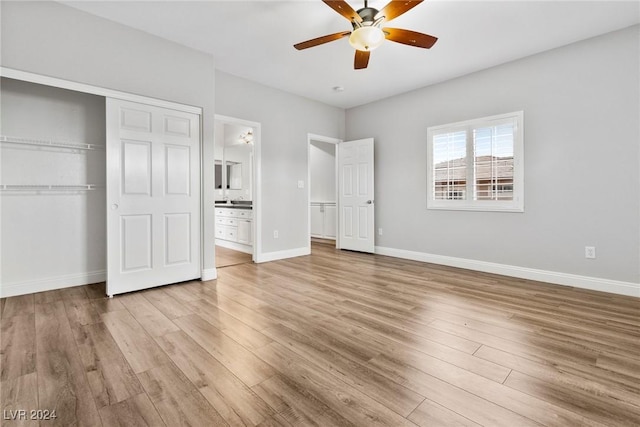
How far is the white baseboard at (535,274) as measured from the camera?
322 centimetres

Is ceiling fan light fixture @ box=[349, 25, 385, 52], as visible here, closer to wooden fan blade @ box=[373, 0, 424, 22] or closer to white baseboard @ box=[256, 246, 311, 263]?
wooden fan blade @ box=[373, 0, 424, 22]

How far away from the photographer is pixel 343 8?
2.44m

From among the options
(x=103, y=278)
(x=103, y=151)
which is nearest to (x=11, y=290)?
(x=103, y=278)

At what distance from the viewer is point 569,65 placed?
352 centimetres

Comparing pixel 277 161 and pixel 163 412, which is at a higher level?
pixel 277 161

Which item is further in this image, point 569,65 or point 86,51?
point 569,65

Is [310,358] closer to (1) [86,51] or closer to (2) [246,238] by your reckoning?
(1) [86,51]

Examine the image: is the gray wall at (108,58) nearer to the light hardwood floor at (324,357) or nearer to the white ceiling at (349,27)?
the white ceiling at (349,27)

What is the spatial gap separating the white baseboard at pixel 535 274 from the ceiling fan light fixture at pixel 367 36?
3279 millimetres

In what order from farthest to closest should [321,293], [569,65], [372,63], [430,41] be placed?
[372,63] → [569,65] → [321,293] → [430,41]

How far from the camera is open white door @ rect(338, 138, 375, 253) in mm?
5578

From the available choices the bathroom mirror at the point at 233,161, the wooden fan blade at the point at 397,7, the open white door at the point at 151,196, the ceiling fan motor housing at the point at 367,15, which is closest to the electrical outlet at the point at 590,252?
the wooden fan blade at the point at 397,7

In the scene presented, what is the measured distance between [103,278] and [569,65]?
6.15m

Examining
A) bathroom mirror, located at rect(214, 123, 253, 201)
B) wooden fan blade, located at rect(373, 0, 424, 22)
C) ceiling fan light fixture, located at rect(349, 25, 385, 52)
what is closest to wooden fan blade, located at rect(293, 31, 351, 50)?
ceiling fan light fixture, located at rect(349, 25, 385, 52)
